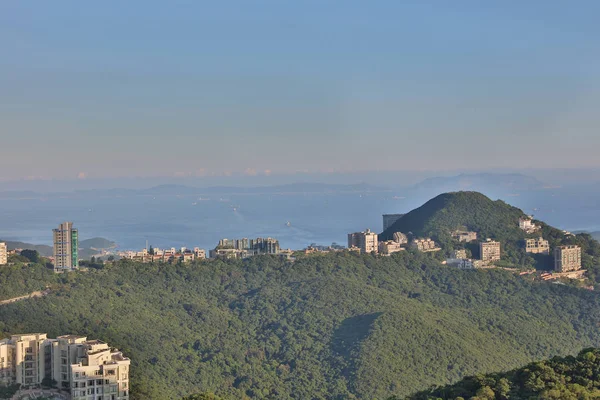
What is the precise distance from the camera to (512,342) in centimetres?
2033

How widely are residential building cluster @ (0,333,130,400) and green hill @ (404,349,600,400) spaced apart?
12.5ft

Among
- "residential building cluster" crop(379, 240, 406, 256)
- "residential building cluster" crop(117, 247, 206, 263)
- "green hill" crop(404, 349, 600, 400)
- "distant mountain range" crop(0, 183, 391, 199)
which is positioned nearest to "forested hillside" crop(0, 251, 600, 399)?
"residential building cluster" crop(117, 247, 206, 263)

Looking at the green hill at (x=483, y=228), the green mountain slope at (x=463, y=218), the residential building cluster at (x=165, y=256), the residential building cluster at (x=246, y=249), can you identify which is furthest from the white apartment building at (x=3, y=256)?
the green mountain slope at (x=463, y=218)

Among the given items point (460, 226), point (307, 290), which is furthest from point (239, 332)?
point (460, 226)

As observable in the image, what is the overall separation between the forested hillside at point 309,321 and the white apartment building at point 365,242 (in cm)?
227

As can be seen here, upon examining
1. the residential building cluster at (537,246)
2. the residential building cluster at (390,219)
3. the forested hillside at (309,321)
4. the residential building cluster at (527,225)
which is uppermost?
the residential building cluster at (390,219)

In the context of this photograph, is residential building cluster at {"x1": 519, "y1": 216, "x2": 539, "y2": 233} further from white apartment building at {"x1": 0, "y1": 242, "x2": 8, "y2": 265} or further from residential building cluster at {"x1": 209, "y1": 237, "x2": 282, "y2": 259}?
white apartment building at {"x1": 0, "y1": 242, "x2": 8, "y2": 265}

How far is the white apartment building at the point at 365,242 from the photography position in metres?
29.6

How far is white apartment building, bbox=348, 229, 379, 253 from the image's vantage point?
97.1 ft

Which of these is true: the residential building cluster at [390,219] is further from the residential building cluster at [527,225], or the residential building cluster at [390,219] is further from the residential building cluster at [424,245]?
the residential building cluster at [424,245]

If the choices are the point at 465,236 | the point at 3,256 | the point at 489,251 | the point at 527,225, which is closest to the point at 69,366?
the point at 3,256

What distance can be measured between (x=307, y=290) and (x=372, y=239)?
23.2ft

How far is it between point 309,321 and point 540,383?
1104 cm

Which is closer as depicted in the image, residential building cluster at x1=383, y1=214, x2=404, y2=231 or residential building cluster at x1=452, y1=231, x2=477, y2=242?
residential building cluster at x1=452, y1=231, x2=477, y2=242
